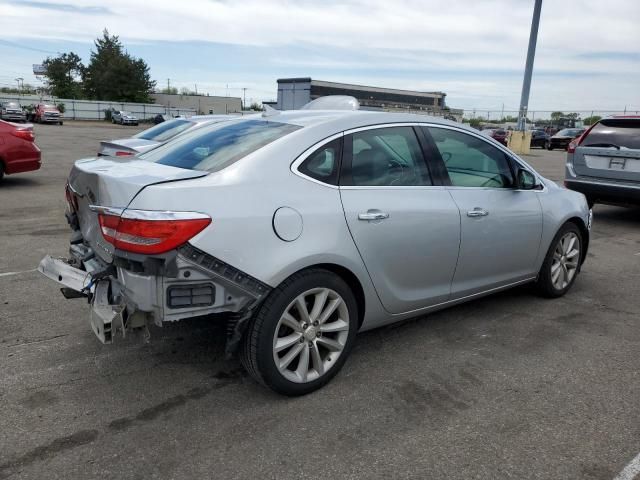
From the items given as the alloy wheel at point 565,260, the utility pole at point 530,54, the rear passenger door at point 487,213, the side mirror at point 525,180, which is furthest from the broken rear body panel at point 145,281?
the utility pole at point 530,54

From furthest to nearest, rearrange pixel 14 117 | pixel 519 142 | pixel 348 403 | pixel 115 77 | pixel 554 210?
1. pixel 115 77
2. pixel 14 117
3. pixel 519 142
4. pixel 554 210
5. pixel 348 403

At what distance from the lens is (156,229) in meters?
2.65

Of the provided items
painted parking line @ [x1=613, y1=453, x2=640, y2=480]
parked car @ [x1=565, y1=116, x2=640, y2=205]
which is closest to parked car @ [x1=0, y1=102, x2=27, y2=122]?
parked car @ [x1=565, y1=116, x2=640, y2=205]

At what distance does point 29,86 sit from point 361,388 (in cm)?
14581

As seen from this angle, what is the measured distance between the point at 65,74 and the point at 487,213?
3672 inches

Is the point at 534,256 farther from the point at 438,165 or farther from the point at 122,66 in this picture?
the point at 122,66

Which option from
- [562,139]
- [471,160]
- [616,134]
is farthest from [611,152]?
[562,139]

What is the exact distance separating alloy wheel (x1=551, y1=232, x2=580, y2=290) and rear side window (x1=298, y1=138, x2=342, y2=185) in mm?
2528

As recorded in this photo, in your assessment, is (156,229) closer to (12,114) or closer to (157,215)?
(157,215)

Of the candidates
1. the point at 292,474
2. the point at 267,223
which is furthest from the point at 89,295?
the point at 292,474

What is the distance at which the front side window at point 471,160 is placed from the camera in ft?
12.9

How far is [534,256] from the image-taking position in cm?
457

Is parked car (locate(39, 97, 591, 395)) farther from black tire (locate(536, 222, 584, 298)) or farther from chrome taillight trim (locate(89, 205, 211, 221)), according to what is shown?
black tire (locate(536, 222, 584, 298))

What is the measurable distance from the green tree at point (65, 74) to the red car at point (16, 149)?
80600mm
